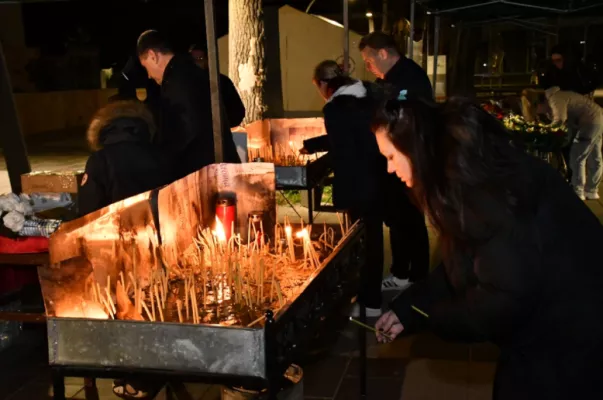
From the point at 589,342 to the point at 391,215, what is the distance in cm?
395

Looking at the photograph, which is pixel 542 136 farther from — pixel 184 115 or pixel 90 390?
pixel 90 390

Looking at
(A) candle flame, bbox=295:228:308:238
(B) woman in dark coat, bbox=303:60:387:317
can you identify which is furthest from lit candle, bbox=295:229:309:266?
(B) woman in dark coat, bbox=303:60:387:317

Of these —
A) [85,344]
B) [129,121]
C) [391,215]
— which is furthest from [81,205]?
[391,215]

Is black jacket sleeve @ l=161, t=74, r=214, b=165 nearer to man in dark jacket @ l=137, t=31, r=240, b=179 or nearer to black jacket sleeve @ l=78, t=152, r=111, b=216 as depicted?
man in dark jacket @ l=137, t=31, r=240, b=179

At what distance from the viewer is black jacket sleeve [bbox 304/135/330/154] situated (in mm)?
7156

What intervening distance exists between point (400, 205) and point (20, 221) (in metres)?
3.00

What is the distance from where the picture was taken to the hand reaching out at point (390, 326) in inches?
111

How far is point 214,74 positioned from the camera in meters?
4.77

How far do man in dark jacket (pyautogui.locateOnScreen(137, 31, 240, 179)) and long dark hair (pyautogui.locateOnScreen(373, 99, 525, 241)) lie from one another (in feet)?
9.87

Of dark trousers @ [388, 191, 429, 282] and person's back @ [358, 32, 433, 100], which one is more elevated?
person's back @ [358, 32, 433, 100]

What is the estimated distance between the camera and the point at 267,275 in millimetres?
3588

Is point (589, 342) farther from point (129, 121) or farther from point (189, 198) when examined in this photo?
point (129, 121)

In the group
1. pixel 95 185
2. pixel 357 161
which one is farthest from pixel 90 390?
pixel 357 161

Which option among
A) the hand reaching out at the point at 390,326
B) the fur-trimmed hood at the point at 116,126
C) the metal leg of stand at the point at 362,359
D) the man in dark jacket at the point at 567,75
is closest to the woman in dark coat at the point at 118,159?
the fur-trimmed hood at the point at 116,126
